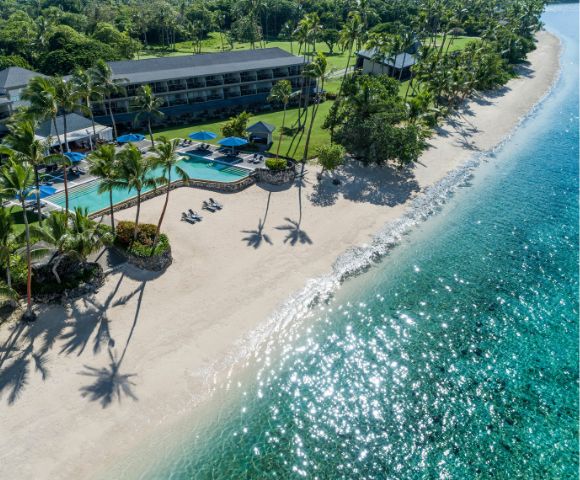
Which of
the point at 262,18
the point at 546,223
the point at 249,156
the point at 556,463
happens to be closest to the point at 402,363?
the point at 556,463

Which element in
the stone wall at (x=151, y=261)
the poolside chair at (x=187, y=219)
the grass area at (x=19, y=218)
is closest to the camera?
the stone wall at (x=151, y=261)

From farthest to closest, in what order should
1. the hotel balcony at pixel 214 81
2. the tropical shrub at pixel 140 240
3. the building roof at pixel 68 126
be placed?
1. the hotel balcony at pixel 214 81
2. the building roof at pixel 68 126
3. the tropical shrub at pixel 140 240

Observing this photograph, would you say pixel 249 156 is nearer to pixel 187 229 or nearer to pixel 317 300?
pixel 187 229

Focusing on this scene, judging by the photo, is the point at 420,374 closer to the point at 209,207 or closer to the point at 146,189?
the point at 209,207

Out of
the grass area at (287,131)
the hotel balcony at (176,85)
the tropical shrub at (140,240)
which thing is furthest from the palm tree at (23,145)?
the hotel balcony at (176,85)

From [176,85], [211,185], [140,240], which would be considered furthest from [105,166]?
[176,85]

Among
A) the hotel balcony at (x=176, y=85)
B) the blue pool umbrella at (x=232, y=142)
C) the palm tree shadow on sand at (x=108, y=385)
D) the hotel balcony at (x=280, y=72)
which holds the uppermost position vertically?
the hotel balcony at (x=280, y=72)

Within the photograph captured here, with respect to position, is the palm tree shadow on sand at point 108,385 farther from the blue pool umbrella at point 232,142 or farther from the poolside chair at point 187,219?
the blue pool umbrella at point 232,142
